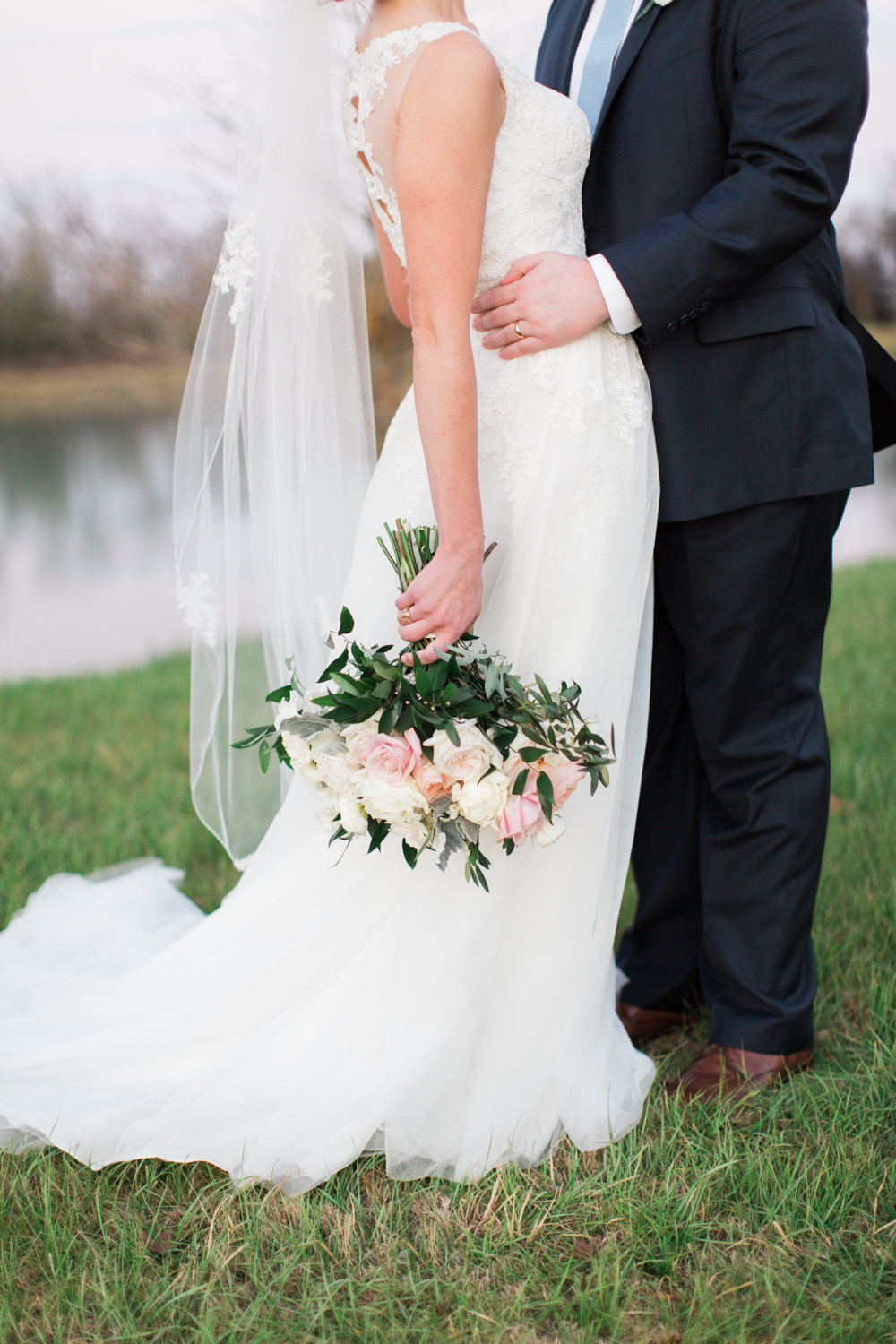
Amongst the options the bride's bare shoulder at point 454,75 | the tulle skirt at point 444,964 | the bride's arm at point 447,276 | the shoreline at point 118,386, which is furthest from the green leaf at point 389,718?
the shoreline at point 118,386

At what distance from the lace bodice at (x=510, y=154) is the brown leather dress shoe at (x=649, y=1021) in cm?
147

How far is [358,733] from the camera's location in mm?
1505

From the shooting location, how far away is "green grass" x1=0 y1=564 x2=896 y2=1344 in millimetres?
1425

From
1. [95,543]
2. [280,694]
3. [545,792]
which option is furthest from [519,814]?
[95,543]

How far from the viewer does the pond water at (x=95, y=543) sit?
8.09m

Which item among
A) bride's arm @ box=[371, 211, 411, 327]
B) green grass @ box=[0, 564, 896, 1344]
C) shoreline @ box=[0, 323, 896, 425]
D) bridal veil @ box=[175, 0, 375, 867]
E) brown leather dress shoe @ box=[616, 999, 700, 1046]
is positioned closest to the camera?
green grass @ box=[0, 564, 896, 1344]

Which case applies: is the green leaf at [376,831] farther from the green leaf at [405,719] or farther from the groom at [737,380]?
→ the groom at [737,380]

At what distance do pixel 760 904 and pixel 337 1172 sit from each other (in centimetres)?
88

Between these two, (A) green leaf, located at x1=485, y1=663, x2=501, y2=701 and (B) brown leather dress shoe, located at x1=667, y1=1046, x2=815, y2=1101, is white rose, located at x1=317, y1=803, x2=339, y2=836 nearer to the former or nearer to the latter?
(A) green leaf, located at x1=485, y1=663, x2=501, y2=701

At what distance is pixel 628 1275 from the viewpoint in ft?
4.97

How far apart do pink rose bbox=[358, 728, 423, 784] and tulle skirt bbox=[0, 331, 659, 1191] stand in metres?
0.35

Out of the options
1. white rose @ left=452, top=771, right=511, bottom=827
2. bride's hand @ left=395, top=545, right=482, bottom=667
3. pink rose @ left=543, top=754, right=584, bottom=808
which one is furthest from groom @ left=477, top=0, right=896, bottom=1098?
white rose @ left=452, top=771, right=511, bottom=827

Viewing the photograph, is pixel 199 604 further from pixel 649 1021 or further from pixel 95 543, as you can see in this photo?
pixel 95 543

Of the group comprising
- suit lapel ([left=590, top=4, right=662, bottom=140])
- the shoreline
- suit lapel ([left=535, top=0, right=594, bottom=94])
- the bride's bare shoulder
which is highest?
the shoreline
